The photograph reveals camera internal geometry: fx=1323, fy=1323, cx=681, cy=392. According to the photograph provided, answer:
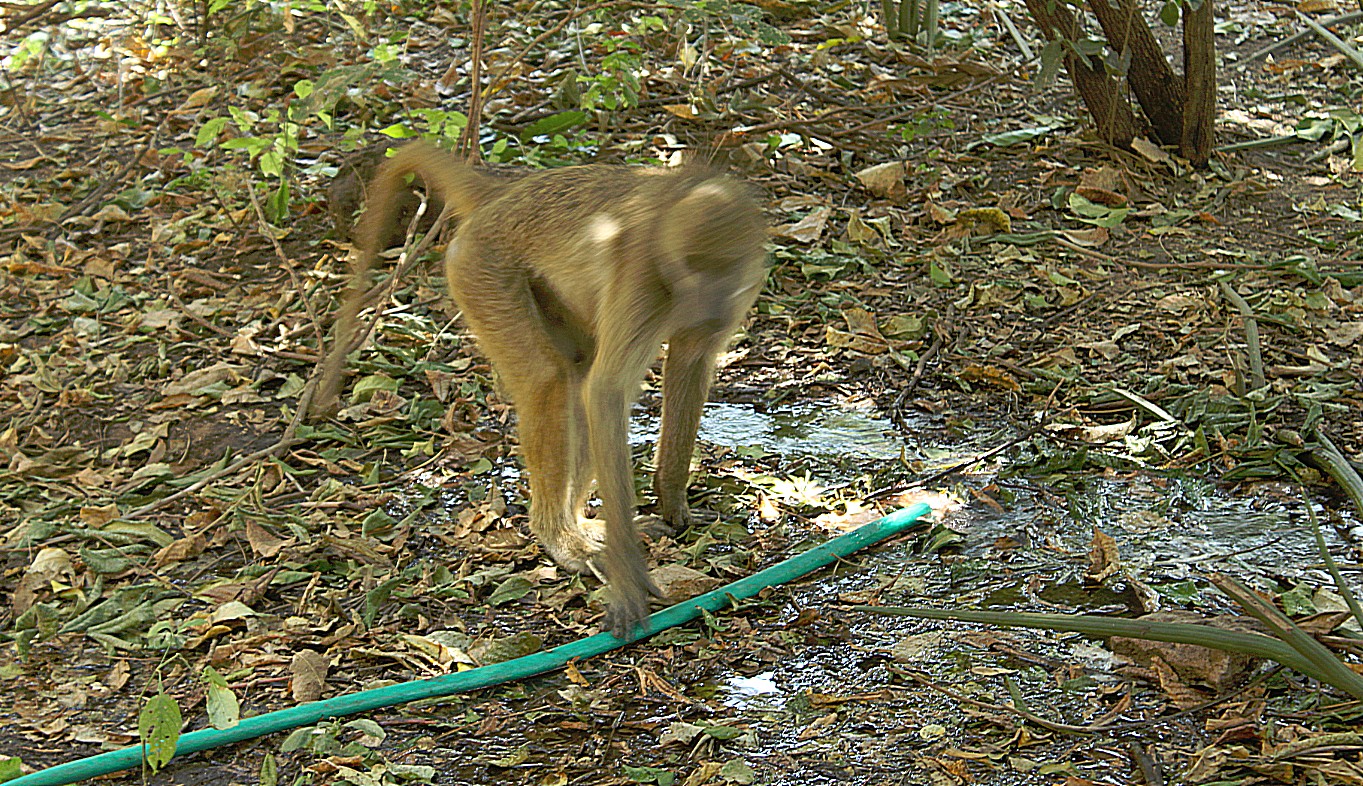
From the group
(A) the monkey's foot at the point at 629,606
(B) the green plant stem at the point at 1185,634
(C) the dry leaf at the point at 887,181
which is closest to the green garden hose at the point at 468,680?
(A) the monkey's foot at the point at 629,606

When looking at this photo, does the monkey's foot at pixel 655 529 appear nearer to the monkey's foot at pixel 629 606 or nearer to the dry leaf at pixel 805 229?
the monkey's foot at pixel 629 606

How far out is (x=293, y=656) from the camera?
404 cm

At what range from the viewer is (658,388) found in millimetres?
5711

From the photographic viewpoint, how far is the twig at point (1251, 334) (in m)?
5.01

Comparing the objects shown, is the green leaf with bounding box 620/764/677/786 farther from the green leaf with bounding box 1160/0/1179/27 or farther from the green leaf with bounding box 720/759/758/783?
the green leaf with bounding box 1160/0/1179/27

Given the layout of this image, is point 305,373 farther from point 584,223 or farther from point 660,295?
point 660,295

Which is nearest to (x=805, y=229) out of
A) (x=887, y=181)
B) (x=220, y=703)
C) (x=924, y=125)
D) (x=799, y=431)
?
(x=887, y=181)

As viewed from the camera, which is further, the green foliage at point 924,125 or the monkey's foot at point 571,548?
the green foliage at point 924,125

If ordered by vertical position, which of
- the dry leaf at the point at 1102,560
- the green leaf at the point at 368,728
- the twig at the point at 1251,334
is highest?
the twig at the point at 1251,334

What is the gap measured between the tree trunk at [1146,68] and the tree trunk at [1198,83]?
→ 8 cm

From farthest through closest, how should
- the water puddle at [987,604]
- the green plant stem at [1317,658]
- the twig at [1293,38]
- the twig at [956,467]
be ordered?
1. the twig at [1293,38]
2. the twig at [956,467]
3. the water puddle at [987,604]
4. the green plant stem at [1317,658]

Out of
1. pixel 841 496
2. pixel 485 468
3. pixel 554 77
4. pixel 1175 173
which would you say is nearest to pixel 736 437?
pixel 841 496

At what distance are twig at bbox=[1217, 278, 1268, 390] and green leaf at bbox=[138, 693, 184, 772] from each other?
3902 millimetres

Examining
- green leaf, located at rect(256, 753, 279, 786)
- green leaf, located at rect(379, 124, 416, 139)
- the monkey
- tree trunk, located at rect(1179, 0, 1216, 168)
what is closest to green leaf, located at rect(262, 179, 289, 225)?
green leaf, located at rect(379, 124, 416, 139)
